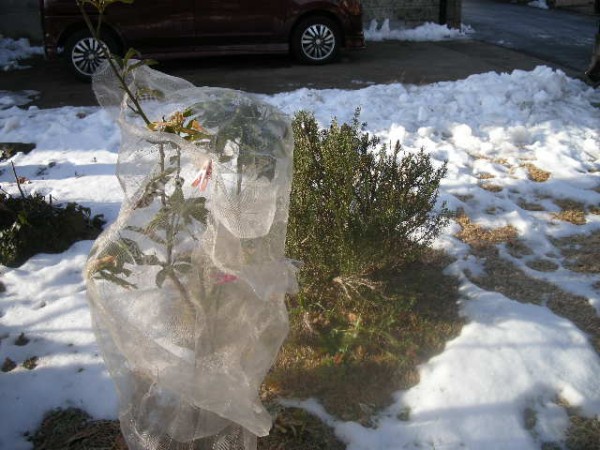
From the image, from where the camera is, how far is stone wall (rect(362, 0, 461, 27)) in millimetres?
12266

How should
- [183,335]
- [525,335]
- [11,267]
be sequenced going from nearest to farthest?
[183,335], [525,335], [11,267]

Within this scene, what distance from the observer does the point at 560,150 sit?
5.30 meters

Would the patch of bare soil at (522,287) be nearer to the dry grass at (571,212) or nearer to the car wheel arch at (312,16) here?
the dry grass at (571,212)

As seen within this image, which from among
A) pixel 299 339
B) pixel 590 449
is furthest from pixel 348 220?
pixel 590 449

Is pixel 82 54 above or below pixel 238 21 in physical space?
below

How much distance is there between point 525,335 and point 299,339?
1.15m

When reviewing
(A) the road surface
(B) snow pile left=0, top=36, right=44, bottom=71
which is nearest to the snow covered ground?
(B) snow pile left=0, top=36, right=44, bottom=71

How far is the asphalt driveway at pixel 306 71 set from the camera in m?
7.68

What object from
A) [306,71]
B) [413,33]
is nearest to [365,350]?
[306,71]

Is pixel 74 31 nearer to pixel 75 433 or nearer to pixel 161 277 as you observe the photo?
pixel 75 433

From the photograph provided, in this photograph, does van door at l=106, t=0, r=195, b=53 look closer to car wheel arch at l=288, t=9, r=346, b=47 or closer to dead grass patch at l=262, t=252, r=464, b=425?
car wheel arch at l=288, t=9, r=346, b=47

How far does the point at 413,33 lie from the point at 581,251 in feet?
29.8

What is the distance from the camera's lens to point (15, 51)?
33.5 feet

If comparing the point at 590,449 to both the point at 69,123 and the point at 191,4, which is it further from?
the point at 191,4
